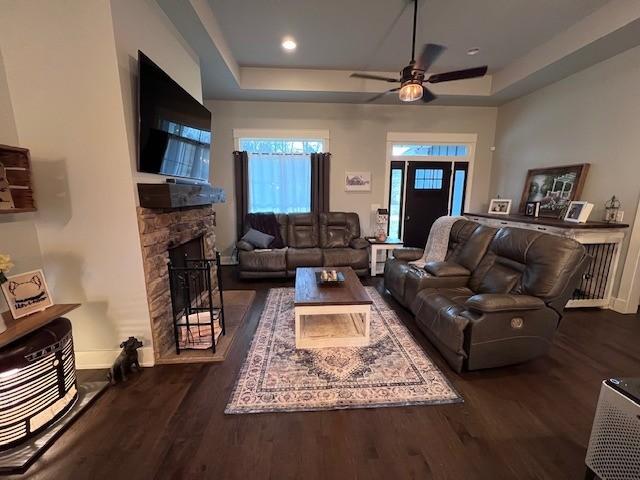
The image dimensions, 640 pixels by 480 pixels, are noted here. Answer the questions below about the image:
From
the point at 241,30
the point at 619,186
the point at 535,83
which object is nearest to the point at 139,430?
the point at 241,30

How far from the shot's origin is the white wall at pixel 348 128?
477 cm

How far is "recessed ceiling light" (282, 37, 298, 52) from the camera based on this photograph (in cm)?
332

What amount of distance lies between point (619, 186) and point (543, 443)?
3.23m

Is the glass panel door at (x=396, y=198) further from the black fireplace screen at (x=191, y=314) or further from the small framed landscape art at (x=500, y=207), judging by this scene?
the black fireplace screen at (x=191, y=314)

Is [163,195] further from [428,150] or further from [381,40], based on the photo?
[428,150]

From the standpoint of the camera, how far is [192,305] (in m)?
2.99

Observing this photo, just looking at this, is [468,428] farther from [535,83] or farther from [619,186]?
[535,83]

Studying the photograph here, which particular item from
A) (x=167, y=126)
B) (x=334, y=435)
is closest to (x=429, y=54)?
(x=167, y=126)

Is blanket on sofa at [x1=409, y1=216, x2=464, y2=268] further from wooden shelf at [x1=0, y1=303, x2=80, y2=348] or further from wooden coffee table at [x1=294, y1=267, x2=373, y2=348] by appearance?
wooden shelf at [x1=0, y1=303, x2=80, y2=348]

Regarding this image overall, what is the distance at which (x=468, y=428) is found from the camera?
1.65 m

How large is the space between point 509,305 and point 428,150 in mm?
3886

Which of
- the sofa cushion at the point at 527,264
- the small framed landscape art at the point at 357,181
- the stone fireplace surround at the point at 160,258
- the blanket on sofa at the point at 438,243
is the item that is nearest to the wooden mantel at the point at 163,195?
the stone fireplace surround at the point at 160,258

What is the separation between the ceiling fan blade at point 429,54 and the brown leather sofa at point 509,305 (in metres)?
1.78

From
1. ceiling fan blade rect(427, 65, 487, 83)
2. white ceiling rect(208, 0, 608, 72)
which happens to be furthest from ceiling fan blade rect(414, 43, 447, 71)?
white ceiling rect(208, 0, 608, 72)
